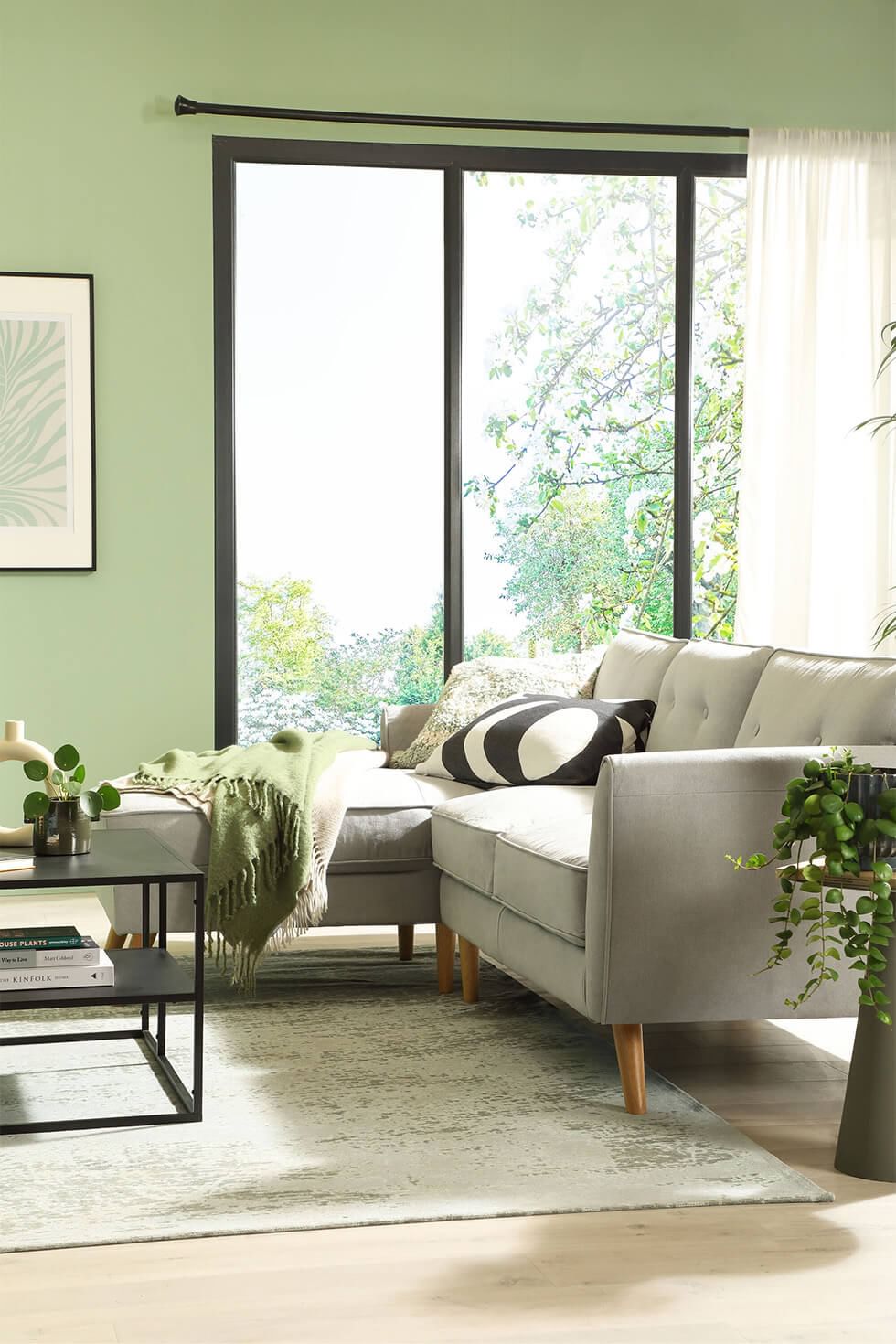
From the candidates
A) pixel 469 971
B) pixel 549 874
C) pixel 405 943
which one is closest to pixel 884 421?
pixel 405 943

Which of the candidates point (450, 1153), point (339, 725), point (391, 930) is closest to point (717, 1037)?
point (450, 1153)

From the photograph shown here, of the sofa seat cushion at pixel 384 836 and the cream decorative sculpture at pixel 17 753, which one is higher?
the cream decorative sculpture at pixel 17 753

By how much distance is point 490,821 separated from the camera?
330 centimetres

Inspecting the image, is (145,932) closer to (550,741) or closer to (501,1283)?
(550,741)

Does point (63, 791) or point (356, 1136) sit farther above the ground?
point (63, 791)

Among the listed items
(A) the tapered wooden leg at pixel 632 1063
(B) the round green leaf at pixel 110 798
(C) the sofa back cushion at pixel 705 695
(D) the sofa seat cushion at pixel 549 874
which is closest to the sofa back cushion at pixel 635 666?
(C) the sofa back cushion at pixel 705 695

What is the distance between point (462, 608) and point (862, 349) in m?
1.67

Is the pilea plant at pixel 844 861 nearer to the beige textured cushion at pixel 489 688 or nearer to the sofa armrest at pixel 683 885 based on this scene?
the sofa armrest at pixel 683 885

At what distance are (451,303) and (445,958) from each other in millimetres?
2482

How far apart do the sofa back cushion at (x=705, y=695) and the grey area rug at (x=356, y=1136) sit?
734 mm

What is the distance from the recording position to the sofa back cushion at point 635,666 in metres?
3.97

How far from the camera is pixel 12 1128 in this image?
256cm

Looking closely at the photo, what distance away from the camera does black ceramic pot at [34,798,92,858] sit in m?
2.78

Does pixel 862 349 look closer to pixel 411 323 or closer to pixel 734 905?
pixel 411 323
